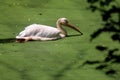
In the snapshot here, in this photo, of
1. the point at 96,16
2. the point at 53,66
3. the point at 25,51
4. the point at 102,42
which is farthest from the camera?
the point at 96,16

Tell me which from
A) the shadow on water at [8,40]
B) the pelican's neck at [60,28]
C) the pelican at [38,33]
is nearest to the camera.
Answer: the shadow on water at [8,40]

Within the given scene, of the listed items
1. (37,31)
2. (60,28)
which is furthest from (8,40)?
(60,28)

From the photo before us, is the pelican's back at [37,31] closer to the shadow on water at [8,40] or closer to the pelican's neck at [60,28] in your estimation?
the shadow on water at [8,40]

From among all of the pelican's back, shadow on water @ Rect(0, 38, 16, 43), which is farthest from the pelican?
shadow on water @ Rect(0, 38, 16, 43)

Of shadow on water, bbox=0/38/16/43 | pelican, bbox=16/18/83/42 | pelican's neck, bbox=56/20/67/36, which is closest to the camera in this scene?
shadow on water, bbox=0/38/16/43

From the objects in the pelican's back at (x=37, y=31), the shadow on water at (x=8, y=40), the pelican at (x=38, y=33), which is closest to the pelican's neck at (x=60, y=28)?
the pelican at (x=38, y=33)

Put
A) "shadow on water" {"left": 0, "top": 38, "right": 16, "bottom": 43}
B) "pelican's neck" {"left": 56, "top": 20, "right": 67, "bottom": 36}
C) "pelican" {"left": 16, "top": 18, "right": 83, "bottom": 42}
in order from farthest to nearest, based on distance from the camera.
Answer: "pelican's neck" {"left": 56, "top": 20, "right": 67, "bottom": 36}
"pelican" {"left": 16, "top": 18, "right": 83, "bottom": 42}
"shadow on water" {"left": 0, "top": 38, "right": 16, "bottom": 43}

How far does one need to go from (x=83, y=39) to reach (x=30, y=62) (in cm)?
230

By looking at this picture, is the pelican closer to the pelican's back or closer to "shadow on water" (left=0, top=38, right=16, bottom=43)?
the pelican's back

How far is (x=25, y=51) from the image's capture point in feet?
28.2

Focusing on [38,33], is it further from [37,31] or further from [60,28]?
[60,28]

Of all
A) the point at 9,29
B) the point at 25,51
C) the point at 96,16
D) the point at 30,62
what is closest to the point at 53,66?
the point at 30,62

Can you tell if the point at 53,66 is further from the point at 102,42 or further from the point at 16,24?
the point at 16,24

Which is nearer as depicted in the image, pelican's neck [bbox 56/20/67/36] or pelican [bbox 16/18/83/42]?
pelican [bbox 16/18/83/42]
